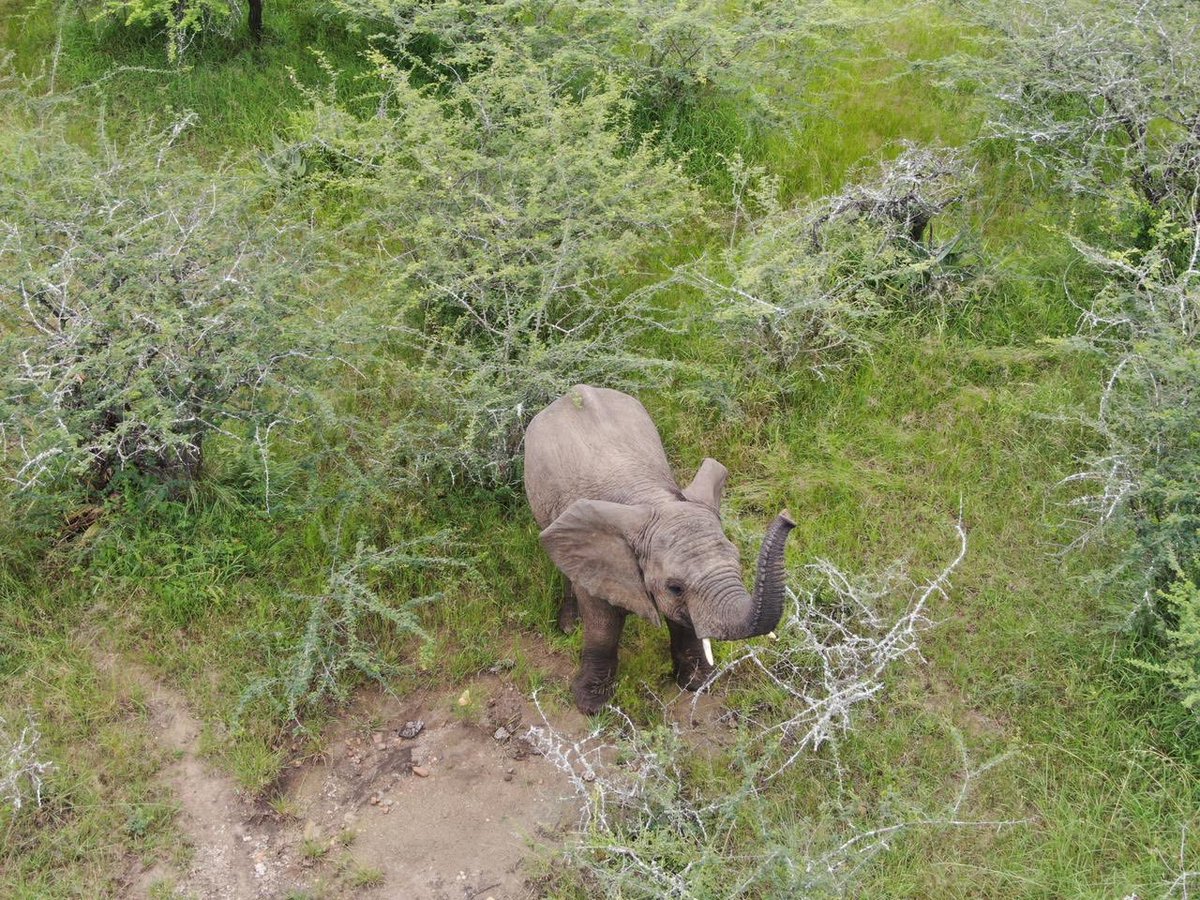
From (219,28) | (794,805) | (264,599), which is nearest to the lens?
(794,805)

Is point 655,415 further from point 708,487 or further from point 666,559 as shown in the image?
point 666,559

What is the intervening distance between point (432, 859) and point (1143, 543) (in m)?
3.58

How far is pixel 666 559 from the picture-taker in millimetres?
4008

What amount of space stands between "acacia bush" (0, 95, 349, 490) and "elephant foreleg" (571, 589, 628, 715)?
1844 millimetres

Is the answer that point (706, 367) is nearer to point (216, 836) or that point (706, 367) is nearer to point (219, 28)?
point (216, 836)

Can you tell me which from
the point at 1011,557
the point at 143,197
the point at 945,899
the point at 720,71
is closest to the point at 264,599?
the point at 143,197

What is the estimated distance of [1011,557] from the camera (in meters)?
5.41

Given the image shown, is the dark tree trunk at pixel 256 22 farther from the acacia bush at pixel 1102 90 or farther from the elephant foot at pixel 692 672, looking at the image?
the elephant foot at pixel 692 672

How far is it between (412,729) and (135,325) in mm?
2421

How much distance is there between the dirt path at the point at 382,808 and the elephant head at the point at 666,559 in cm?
99

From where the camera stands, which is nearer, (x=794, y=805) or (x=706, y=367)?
(x=794, y=805)

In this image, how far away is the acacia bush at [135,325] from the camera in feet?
15.9

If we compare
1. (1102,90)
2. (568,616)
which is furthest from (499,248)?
Result: (1102,90)

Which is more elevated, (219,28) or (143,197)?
(219,28)
